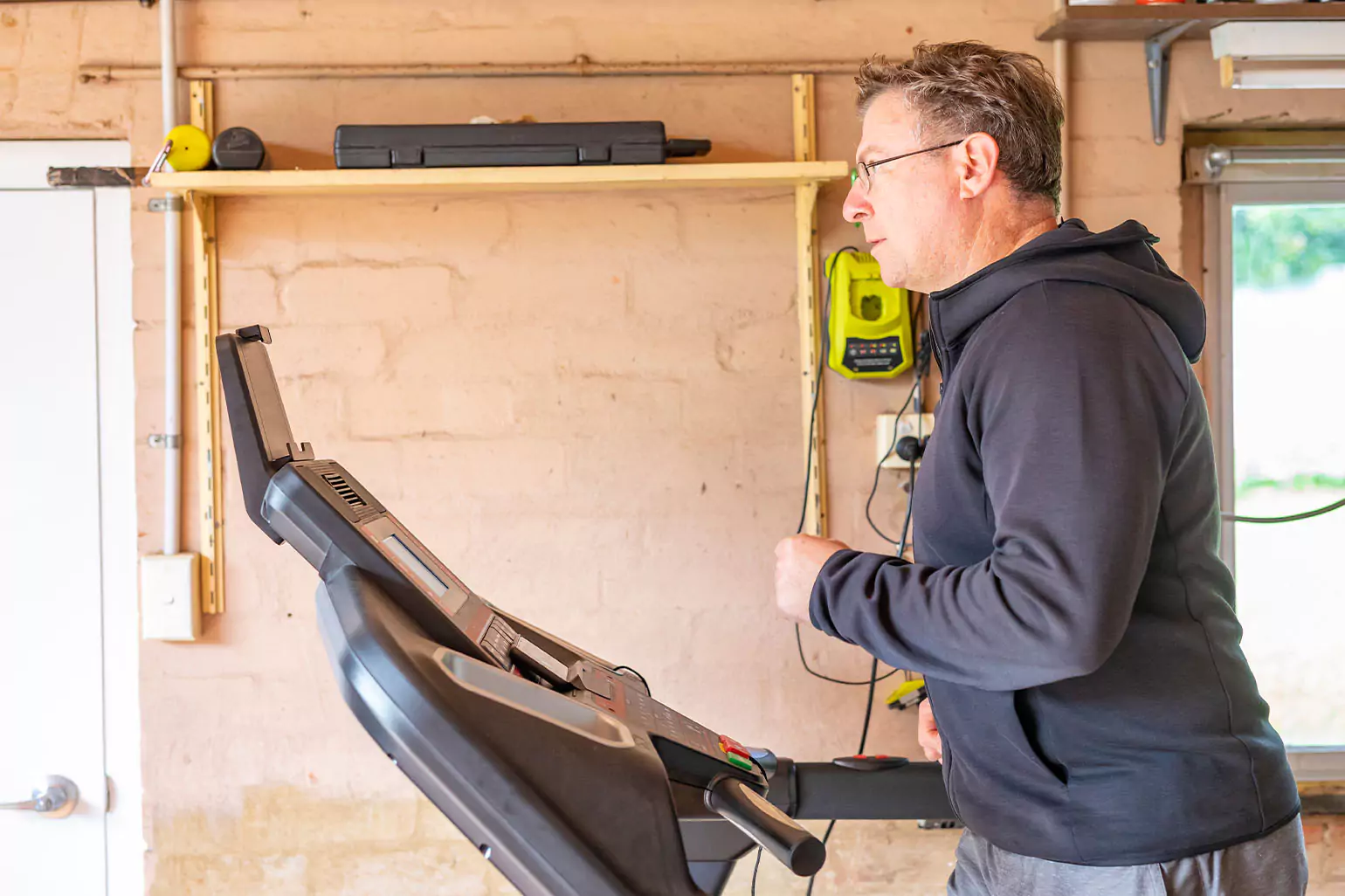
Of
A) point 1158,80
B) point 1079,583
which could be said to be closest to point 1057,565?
point 1079,583

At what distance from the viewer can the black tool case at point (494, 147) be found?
1.97 meters

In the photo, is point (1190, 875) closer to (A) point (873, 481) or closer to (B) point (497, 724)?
(B) point (497, 724)

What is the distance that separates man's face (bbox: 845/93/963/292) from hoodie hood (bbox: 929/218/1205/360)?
0.31 feet

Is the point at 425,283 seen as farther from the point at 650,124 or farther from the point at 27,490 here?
the point at 27,490

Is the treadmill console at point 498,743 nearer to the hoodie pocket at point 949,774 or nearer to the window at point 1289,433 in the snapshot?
the hoodie pocket at point 949,774

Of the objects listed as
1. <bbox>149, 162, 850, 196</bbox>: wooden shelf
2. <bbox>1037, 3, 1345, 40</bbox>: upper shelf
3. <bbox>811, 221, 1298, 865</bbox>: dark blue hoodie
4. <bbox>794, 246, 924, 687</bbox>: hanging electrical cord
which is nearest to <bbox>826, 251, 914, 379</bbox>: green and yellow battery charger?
<bbox>794, 246, 924, 687</bbox>: hanging electrical cord

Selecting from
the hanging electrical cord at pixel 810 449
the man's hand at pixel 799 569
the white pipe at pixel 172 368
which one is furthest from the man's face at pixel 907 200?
the white pipe at pixel 172 368

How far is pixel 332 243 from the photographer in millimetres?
2152

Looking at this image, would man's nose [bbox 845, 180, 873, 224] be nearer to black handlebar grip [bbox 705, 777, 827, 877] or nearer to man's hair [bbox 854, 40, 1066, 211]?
man's hair [bbox 854, 40, 1066, 211]

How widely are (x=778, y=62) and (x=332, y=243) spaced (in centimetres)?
100

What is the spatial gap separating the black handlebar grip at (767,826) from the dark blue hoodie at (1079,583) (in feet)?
0.69

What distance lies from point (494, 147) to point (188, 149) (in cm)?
59

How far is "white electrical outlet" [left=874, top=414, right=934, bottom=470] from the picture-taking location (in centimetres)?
215

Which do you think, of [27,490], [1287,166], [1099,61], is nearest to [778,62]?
[1099,61]
